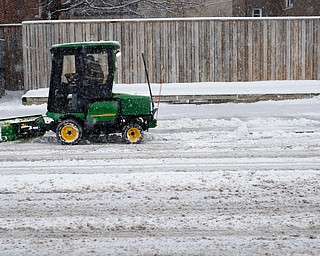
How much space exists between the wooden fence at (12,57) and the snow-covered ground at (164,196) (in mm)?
8434

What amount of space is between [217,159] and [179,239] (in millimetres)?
4240

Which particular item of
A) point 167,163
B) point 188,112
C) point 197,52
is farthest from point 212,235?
point 197,52

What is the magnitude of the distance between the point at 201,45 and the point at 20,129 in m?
7.53

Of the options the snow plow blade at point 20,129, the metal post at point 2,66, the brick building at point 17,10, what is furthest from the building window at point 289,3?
the snow plow blade at point 20,129

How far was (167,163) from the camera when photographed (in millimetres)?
8812

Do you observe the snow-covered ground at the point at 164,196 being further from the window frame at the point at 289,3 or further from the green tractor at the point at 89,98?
the window frame at the point at 289,3

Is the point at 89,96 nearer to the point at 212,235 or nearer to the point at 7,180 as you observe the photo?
the point at 7,180

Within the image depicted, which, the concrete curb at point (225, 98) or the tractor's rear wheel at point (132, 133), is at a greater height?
the concrete curb at point (225, 98)

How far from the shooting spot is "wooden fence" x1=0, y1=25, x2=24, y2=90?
1933 centimetres

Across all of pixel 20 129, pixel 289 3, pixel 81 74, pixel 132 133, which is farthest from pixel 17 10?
pixel 132 133

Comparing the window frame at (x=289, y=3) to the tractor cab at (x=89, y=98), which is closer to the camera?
the tractor cab at (x=89, y=98)

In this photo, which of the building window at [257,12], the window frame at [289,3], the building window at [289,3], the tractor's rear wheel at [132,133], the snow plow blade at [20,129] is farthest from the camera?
the building window at [257,12]

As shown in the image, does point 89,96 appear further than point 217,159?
Yes

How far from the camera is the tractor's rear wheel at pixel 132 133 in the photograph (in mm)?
11242
